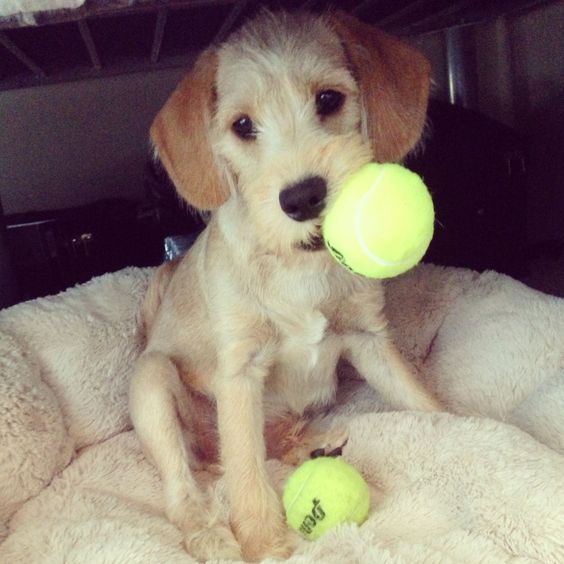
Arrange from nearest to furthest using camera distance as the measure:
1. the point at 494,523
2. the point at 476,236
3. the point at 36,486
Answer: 1. the point at 494,523
2. the point at 36,486
3. the point at 476,236

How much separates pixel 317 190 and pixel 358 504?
1.57 feet

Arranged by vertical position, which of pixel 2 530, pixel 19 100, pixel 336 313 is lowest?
pixel 2 530

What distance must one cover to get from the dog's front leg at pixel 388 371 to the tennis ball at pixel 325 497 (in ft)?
0.99

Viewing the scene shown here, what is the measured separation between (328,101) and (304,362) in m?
0.50

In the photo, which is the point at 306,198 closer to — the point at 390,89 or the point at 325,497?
the point at 390,89

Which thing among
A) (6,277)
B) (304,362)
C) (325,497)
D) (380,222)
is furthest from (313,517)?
(6,277)

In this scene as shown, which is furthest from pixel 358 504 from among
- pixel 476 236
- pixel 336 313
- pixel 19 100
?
pixel 19 100

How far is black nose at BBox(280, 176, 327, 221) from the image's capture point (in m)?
1.03

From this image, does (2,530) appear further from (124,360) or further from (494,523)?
(494,523)

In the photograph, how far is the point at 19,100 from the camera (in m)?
2.45

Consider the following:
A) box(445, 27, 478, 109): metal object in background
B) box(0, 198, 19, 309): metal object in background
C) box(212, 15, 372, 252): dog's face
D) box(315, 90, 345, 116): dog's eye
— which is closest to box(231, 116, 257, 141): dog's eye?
box(212, 15, 372, 252): dog's face

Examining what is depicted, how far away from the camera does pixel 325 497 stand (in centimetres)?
110

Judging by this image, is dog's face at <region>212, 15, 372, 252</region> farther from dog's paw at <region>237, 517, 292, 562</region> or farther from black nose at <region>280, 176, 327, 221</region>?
dog's paw at <region>237, 517, 292, 562</region>

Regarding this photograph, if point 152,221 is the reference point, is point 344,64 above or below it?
above
